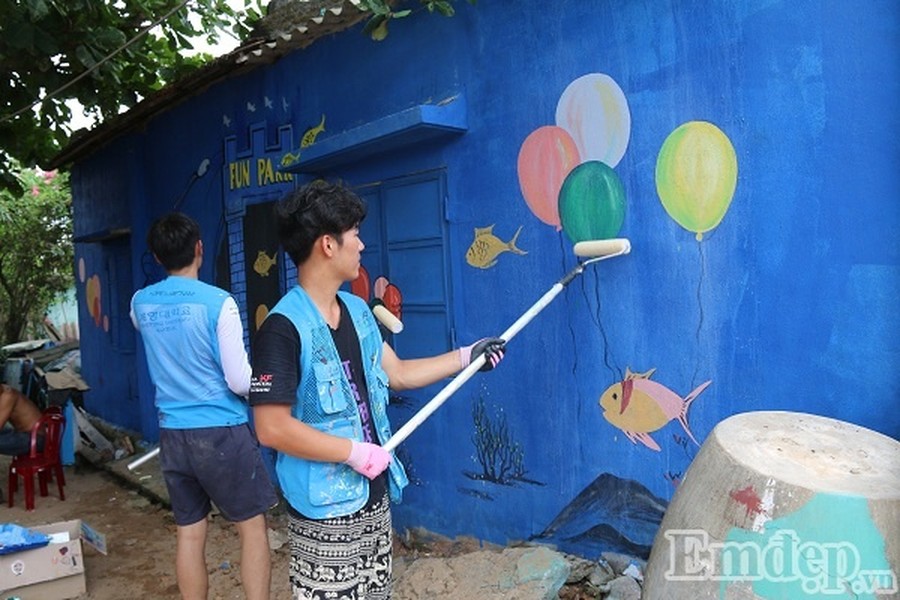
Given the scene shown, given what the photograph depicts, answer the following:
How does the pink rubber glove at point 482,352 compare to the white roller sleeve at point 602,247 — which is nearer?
the pink rubber glove at point 482,352

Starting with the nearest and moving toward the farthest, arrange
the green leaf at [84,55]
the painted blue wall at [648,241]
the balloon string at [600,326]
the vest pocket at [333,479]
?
1. the vest pocket at [333,479]
2. the painted blue wall at [648,241]
3. the balloon string at [600,326]
4. the green leaf at [84,55]

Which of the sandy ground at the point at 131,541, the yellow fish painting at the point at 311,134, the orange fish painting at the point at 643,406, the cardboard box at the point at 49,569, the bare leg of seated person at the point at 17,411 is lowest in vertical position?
the sandy ground at the point at 131,541

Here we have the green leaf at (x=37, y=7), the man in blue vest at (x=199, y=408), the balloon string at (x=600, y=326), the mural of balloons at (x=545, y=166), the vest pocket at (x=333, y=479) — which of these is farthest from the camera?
the green leaf at (x=37, y=7)

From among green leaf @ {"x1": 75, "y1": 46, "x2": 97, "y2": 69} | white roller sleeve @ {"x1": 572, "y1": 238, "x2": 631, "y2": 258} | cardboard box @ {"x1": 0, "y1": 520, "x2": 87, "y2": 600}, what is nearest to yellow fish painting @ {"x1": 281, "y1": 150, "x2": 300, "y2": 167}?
green leaf @ {"x1": 75, "y1": 46, "x2": 97, "y2": 69}

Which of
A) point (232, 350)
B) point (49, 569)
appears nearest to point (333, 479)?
point (232, 350)

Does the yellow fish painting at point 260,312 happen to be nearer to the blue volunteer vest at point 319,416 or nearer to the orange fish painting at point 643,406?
the orange fish painting at point 643,406

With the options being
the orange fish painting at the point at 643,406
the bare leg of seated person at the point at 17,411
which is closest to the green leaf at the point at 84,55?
the bare leg of seated person at the point at 17,411

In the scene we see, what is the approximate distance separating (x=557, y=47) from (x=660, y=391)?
1537mm

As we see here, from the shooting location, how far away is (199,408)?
3123mm

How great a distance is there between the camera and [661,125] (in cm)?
294

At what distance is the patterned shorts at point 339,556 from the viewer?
2090mm

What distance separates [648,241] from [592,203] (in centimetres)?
32

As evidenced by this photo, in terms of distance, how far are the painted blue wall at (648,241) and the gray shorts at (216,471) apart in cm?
115

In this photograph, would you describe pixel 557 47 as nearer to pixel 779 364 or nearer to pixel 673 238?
pixel 673 238
